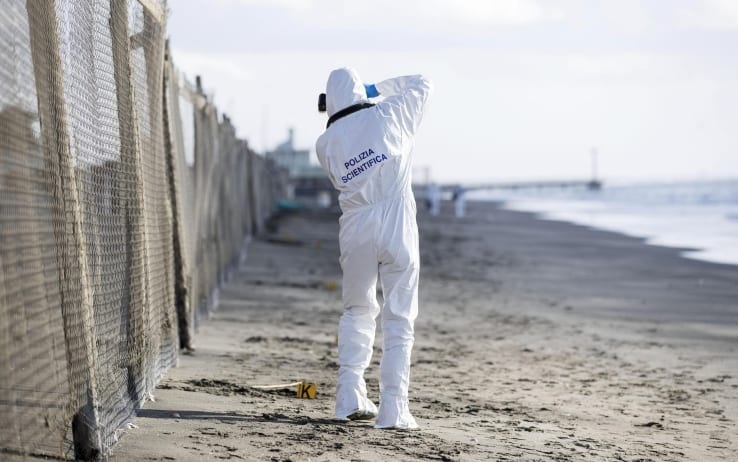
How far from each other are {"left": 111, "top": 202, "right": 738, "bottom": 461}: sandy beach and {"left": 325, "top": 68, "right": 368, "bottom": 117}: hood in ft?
5.68

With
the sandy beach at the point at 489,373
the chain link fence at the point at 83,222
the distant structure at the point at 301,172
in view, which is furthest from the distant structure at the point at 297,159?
the chain link fence at the point at 83,222

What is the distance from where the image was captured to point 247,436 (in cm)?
593

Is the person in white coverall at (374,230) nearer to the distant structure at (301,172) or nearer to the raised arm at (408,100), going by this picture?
the raised arm at (408,100)

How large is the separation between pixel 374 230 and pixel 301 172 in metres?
85.7

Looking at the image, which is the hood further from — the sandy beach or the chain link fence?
the sandy beach

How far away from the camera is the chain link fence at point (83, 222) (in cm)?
410

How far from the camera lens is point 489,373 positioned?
905 cm

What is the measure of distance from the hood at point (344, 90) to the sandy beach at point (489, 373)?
173 cm

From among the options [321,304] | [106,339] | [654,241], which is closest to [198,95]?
[321,304]

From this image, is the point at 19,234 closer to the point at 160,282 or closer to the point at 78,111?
the point at 78,111

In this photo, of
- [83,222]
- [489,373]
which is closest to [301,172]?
[489,373]

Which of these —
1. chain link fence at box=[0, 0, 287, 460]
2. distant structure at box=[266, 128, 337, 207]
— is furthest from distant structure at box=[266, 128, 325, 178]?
chain link fence at box=[0, 0, 287, 460]

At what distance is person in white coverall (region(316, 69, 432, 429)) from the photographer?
640cm

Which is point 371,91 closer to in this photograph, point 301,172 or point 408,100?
point 408,100
